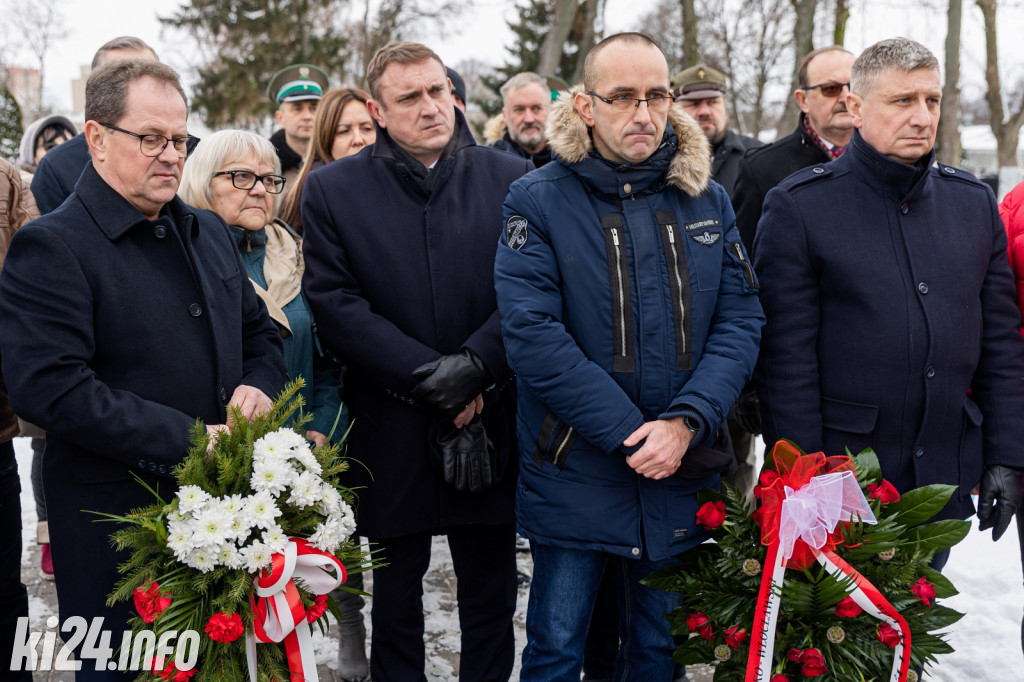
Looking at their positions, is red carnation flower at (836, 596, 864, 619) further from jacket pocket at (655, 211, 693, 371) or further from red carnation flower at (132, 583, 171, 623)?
red carnation flower at (132, 583, 171, 623)

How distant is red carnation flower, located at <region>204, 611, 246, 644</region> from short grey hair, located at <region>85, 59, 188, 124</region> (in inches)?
54.1

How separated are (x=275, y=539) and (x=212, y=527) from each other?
163 millimetres

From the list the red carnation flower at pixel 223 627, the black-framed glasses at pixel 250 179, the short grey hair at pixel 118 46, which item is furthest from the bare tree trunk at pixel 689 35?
the red carnation flower at pixel 223 627

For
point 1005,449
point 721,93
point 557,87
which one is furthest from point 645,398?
point 557,87

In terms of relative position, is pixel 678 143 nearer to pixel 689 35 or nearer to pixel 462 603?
pixel 462 603

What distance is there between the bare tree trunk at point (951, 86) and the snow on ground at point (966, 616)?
13722 millimetres

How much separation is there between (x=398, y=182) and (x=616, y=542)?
4.95 ft

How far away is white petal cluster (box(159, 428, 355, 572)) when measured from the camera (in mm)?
2262

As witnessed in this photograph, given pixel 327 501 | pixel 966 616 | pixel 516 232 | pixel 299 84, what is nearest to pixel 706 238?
pixel 516 232

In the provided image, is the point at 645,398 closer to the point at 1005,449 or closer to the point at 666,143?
the point at 666,143

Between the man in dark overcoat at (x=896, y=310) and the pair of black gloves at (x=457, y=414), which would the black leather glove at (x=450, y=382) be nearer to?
the pair of black gloves at (x=457, y=414)

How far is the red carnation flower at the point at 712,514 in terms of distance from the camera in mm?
2693

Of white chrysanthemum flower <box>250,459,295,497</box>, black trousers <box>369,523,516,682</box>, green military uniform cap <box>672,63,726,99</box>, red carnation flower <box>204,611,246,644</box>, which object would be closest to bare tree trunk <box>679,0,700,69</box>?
green military uniform cap <box>672,63,726,99</box>

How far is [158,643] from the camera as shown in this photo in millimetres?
2252
